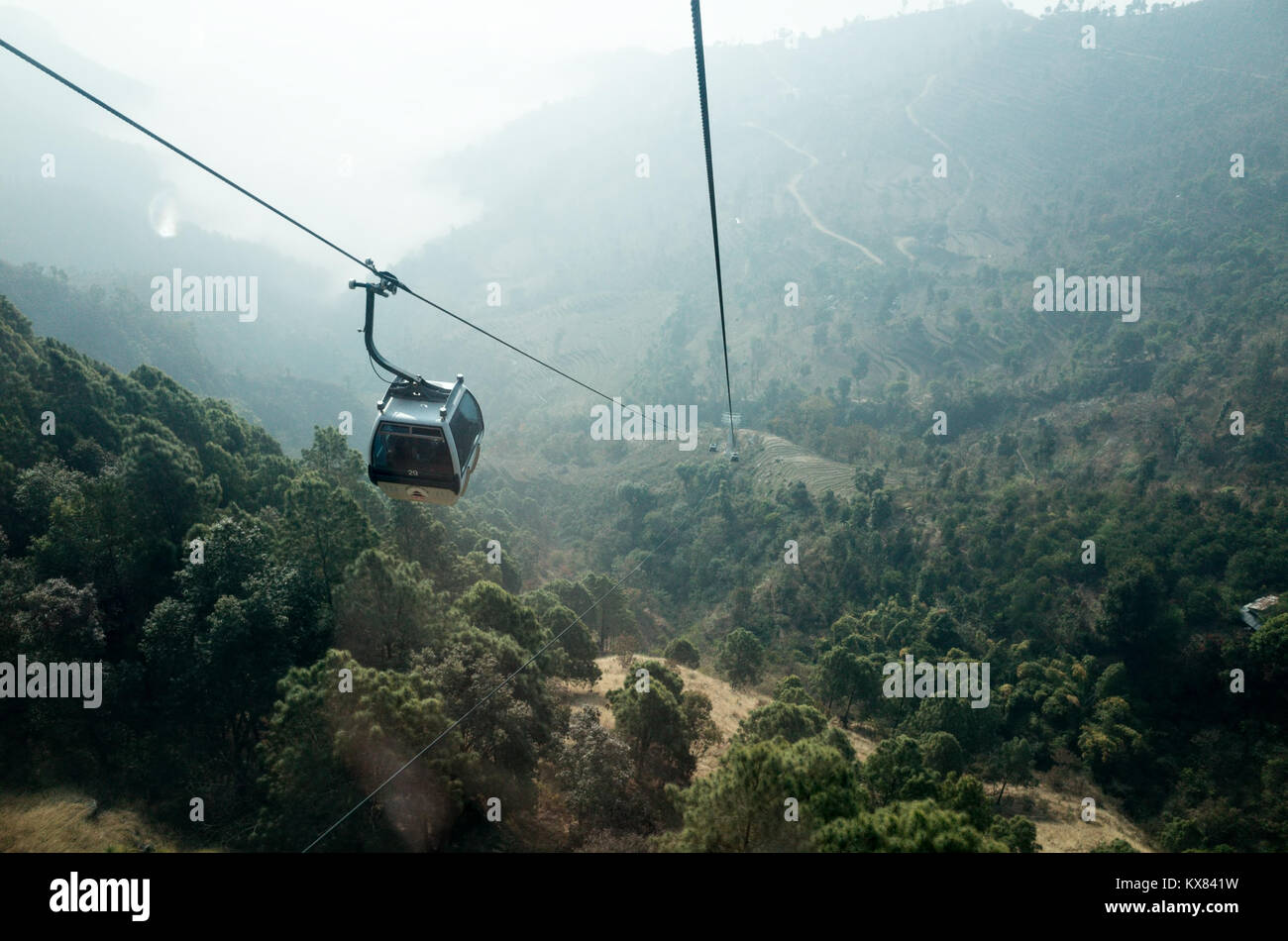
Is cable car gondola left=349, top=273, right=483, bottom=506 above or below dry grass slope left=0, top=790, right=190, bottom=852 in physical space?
above

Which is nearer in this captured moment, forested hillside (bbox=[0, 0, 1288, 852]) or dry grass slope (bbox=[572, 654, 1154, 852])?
forested hillside (bbox=[0, 0, 1288, 852])

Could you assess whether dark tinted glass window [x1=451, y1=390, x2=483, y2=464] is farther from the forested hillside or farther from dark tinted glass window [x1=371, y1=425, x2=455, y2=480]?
the forested hillside

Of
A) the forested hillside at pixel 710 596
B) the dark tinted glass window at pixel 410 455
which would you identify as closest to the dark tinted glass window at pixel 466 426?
the dark tinted glass window at pixel 410 455

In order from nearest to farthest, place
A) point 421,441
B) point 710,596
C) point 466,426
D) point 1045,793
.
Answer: point 421,441 < point 466,426 < point 1045,793 < point 710,596

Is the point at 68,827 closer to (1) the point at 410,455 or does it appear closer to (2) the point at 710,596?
(1) the point at 410,455

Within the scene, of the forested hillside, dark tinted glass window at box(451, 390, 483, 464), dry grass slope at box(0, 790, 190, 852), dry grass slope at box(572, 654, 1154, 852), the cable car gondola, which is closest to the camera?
the cable car gondola

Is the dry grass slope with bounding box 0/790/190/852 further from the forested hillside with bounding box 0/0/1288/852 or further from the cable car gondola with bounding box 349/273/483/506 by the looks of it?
the cable car gondola with bounding box 349/273/483/506

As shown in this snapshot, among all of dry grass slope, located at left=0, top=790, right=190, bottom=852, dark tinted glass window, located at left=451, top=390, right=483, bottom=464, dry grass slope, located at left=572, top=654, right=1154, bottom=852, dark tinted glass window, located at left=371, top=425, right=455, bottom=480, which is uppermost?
dark tinted glass window, located at left=451, top=390, right=483, bottom=464

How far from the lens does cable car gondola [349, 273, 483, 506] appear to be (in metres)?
12.5

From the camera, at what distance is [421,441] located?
12.6 m

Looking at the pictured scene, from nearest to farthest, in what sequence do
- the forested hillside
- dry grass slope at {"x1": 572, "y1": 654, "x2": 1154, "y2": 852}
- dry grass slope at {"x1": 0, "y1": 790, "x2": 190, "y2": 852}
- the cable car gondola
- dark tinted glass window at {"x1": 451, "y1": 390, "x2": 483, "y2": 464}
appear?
the cable car gondola
dark tinted glass window at {"x1": 451, "y1": 390, "x2": 483, "y2": 464}
dry grass slope at {"x1": 0, "y1": 790, "x2": 190, "y2": 852}
the forested hillside
dry grass slope at {"x1": 572, "y1": 654, "x2": 1154, "y2": 852}

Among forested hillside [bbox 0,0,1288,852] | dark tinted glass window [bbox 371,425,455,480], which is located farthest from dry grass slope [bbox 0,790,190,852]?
dark tinted glass window [bbox 371,425,455,480]

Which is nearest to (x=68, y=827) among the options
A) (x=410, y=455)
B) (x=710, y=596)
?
(x=410, y=455)
